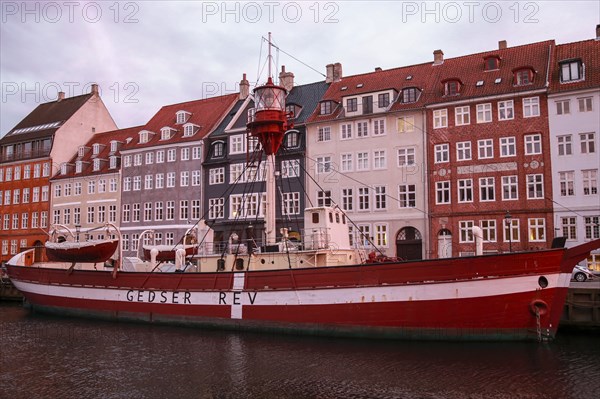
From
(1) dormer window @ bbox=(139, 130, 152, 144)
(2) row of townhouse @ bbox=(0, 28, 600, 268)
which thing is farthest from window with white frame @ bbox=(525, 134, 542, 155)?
(1) dormer window @ bbox=(139, 130, 152, 144)

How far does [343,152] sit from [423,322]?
21941 mm

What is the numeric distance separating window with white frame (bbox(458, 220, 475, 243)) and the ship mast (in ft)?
49.8

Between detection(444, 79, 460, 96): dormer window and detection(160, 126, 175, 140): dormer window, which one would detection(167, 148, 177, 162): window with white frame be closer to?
detection(160, 126, 175, 140): dormer window

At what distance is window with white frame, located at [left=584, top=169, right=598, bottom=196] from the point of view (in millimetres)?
32844

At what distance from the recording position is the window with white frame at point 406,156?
38469 mm

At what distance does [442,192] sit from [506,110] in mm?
6527

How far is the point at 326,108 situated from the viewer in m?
42.5

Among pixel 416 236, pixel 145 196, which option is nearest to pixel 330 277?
pixel 416 236

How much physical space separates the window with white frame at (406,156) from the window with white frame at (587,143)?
33.8 feet

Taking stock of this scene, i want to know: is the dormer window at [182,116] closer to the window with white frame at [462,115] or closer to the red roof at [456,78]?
the red roof at [456,78]

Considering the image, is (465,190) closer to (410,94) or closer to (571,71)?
(410,94)

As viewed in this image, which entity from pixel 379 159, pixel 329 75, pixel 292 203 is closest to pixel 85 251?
pixel 292 203

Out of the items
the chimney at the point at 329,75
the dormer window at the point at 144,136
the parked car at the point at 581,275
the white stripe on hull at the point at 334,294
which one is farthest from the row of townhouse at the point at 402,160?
the parked car at the point at 581,275

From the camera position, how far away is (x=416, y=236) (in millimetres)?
37969
